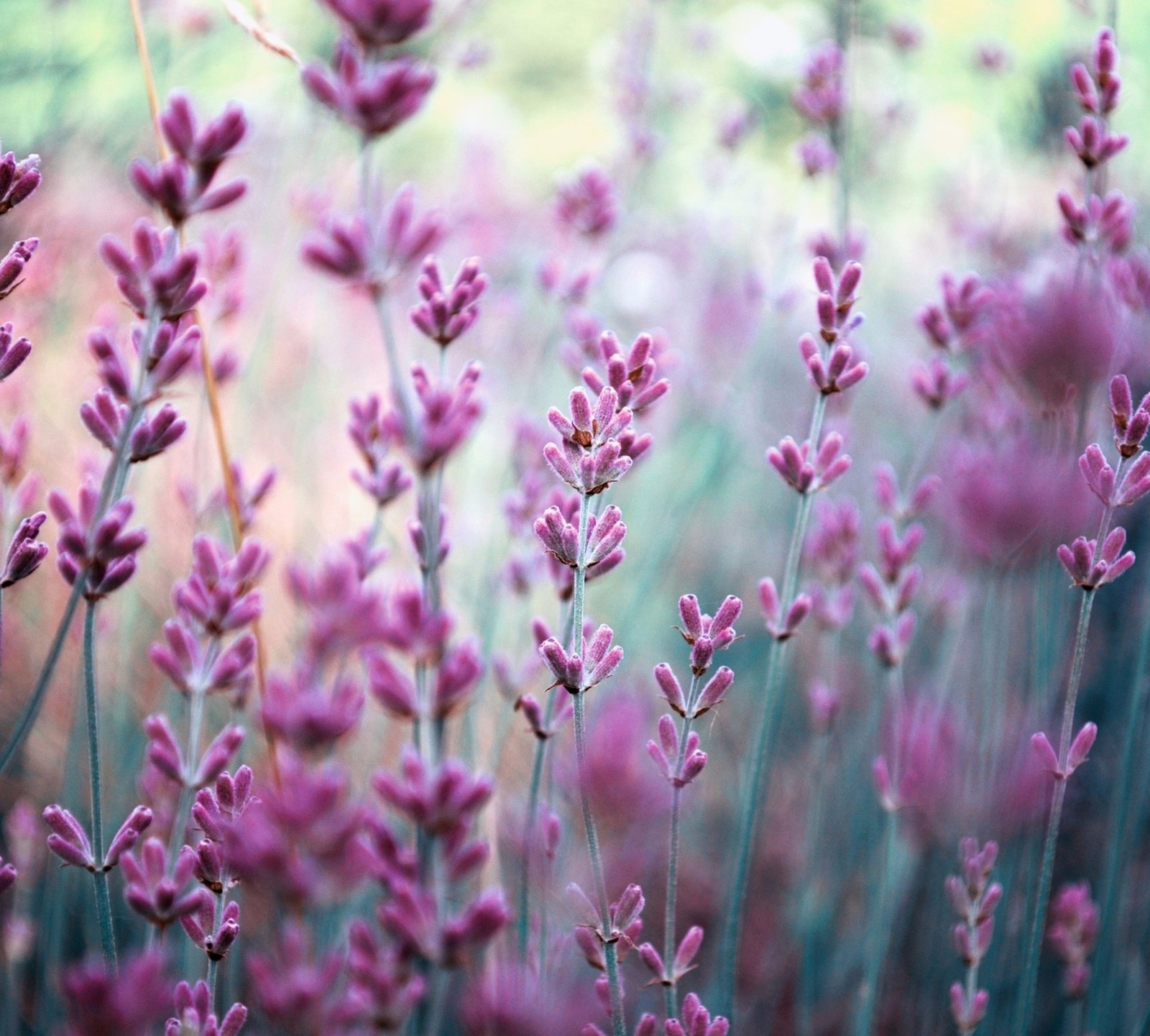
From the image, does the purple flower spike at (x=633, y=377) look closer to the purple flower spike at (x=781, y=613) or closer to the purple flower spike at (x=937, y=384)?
the purple flower spike at (x=781, y=613)

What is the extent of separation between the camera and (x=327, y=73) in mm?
539

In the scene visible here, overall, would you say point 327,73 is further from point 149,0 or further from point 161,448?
point 149,0

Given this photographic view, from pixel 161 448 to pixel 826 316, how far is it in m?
0.51

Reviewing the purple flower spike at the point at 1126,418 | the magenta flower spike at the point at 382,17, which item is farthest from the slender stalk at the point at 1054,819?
the magenta flower spike at the point at 382,17

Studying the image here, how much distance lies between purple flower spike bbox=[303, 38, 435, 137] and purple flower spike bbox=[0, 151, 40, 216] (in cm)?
27

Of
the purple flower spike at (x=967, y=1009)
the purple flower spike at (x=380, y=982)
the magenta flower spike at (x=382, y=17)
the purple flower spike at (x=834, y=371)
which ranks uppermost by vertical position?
the magenta flower spike at (x=382, y=17)

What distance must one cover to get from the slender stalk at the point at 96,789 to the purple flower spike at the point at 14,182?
284mm

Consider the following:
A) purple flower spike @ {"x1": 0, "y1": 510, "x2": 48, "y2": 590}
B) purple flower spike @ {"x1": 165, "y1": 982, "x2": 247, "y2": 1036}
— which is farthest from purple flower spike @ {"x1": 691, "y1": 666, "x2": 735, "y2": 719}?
purple flower spike @ {"x1": 0, "y1": 510, "x2": 48, "y2": 590}

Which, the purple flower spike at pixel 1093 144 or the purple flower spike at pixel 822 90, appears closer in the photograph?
the purple flower spike at pixel 1093 144

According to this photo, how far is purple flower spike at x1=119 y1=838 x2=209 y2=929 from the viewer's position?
2.00 ft

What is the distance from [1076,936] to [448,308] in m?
0.91

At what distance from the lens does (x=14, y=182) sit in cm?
68

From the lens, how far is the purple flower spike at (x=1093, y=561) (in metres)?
0.73

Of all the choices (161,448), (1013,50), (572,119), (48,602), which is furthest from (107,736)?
(572,119)
